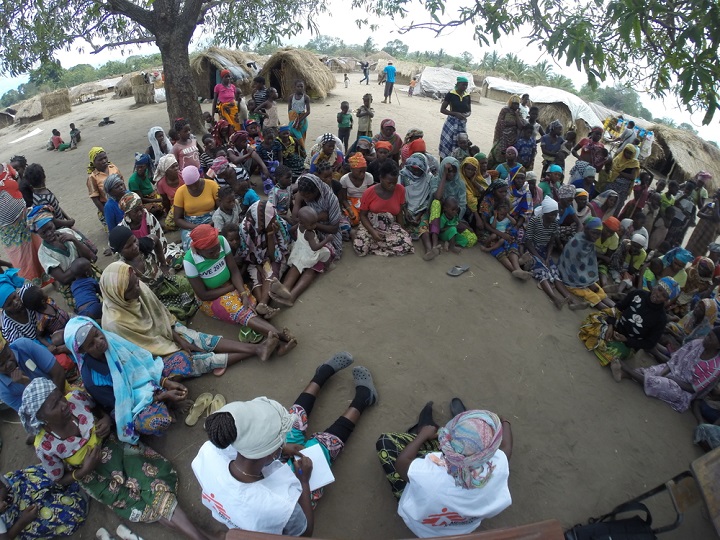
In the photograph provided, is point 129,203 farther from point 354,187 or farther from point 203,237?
point 354,187

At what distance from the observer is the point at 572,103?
561 inches

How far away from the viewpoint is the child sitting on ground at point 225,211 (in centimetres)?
464

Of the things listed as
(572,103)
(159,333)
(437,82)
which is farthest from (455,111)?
(437,82)

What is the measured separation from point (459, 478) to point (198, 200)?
427 cm

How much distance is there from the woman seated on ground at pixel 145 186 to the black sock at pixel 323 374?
401 cm

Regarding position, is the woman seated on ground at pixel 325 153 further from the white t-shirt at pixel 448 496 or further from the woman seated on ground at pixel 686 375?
the woman seated on ground at pixel 686 375

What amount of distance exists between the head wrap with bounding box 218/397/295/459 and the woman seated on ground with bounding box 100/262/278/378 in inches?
63.6

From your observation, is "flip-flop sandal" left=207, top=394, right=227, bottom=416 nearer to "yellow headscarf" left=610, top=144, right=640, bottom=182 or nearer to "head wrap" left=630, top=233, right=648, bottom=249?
"head wrap" left=630, top=233, right=648, bottom=249

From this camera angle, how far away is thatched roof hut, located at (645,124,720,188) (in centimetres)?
1098

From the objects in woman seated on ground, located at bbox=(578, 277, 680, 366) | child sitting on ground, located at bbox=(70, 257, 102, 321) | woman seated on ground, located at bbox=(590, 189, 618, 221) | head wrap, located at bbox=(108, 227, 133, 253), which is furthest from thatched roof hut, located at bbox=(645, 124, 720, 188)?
child sitting on ground, located at bbox=(70, 257, 102, 321)

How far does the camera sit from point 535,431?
3486 mm

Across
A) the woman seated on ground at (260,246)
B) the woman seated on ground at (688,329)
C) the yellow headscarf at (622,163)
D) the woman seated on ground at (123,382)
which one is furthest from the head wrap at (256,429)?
the yellow headscarf at (622,163)

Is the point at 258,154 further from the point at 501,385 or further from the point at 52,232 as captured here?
the point at 501,385

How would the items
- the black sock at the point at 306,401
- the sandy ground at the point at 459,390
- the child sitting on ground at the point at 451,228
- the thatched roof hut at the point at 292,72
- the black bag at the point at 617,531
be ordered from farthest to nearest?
the thatched roof hut at the point at 292,72
the child sitting on ground at the point at 451,228
the black sock at the point at 306,401
the sandy ground at the point at 459,390
the black bag at the point at 617,531
